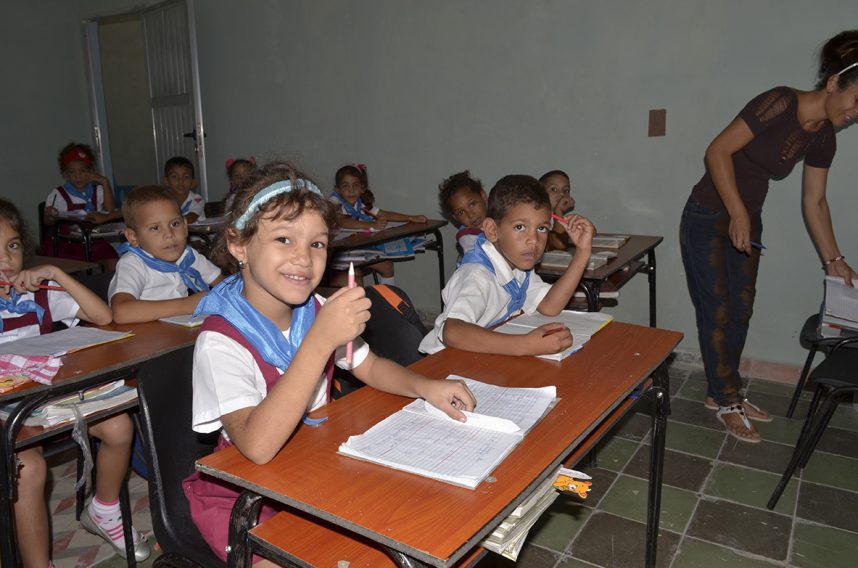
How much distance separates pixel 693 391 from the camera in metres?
3.32

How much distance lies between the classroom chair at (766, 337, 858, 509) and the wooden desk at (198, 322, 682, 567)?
0.85 meters

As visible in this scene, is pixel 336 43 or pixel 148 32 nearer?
pixel 336 43

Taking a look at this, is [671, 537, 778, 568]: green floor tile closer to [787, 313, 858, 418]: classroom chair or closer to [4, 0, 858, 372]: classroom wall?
[787, 313, 858, 418]: classroom chair

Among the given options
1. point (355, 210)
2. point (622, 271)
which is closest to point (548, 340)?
point (622, 271)

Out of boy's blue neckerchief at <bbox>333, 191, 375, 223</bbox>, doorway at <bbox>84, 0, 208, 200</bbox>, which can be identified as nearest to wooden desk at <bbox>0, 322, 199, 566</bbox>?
boy's blue neckerchief at <bbox>333, 191, 375, 223</bbox>

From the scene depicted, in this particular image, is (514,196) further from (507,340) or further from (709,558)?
(709,558)

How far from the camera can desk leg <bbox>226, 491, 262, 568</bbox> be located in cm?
101

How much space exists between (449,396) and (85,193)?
4.51 m

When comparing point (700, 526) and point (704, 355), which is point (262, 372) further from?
point (704, 355)

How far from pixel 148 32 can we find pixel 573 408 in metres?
5.82

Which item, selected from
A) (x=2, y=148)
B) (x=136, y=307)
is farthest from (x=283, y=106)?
(x=136, y=307)

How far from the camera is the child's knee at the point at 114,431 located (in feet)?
6.39

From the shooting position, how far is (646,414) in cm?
301

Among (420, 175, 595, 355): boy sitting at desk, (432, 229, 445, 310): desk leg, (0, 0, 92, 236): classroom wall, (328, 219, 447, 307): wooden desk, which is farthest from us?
(0, 0, 92, 236): classroom wall
